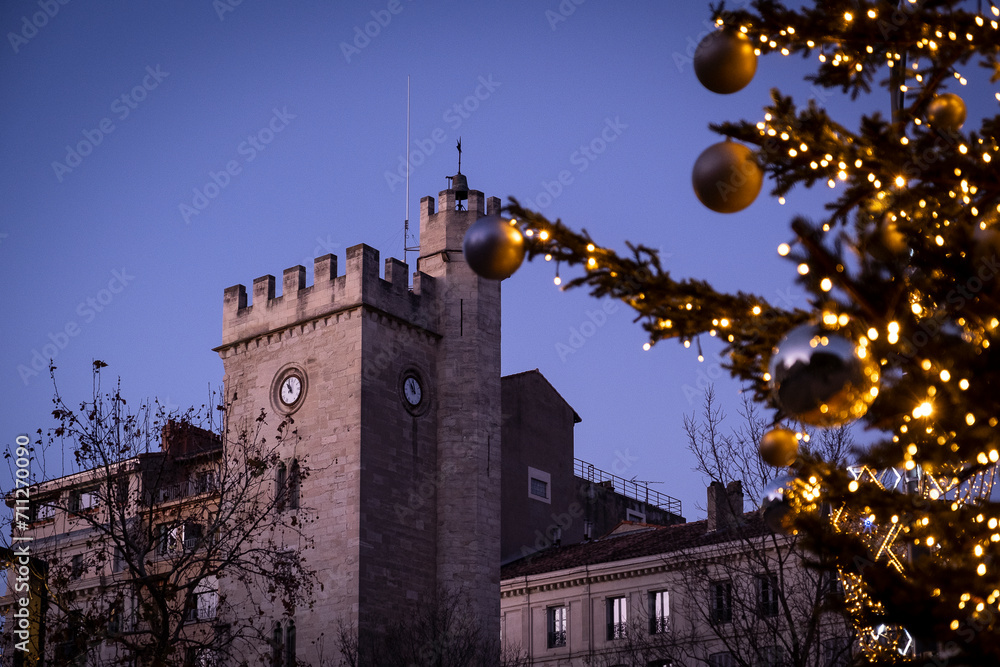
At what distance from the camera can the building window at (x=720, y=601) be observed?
25369mm

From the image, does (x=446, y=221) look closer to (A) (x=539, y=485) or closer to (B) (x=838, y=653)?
(A) (x=539, y=485)

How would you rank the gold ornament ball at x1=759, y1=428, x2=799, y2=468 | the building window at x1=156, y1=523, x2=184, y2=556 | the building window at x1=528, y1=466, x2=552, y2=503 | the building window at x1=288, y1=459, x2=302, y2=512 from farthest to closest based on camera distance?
the building window at x1=528, y1=466, x2=552, y2=503 < the building window at x1=288, y1=459, x2=302, y2=512 < the building window at x1=156, y1=523, x2=184, y2=556 < the gold ornament ball at x1=759, y1=428, x2=799, y2=468

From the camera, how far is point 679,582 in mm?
32688

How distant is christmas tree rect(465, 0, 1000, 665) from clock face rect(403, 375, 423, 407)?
29139 mm

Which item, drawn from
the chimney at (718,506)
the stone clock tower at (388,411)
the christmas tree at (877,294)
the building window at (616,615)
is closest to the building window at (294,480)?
the stone clock tower at (388,411)

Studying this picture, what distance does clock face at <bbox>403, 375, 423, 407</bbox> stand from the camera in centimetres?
3603

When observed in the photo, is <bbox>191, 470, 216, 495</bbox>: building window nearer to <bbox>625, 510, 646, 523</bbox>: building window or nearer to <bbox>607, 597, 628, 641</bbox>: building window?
<bbox>607, 597, 628, 641</bbox>: building window

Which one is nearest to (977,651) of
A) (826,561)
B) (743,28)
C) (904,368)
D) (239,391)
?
(826,561)

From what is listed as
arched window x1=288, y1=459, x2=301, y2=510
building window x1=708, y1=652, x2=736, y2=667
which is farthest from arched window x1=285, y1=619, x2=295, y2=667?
building window x1=708, y1=652, x2=736, y2=667

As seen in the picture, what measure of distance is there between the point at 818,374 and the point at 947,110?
3.03 meters

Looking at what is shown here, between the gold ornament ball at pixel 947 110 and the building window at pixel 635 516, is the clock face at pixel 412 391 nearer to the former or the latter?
the building window at pixel 635 516

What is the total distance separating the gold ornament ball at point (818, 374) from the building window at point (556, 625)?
3459cm

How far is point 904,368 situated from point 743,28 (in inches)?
79.1

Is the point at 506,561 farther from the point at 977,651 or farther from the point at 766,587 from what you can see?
the point at 977,651
